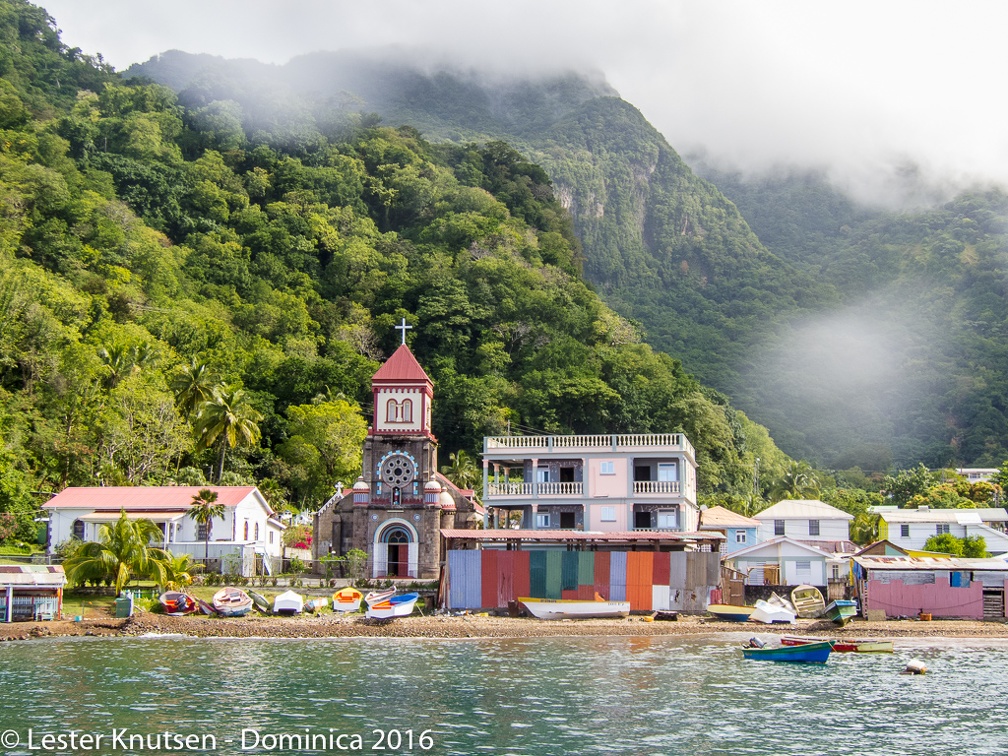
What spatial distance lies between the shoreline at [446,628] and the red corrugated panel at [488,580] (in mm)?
1508

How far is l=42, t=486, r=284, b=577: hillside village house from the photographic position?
58.5 m

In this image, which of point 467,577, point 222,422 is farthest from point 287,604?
point 222,422

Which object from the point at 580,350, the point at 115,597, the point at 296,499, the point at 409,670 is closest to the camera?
the point at 409,670

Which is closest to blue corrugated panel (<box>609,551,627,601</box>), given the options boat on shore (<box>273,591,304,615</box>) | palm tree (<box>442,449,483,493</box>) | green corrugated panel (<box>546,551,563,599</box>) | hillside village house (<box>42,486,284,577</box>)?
Result: green corrugated panel (<box>546,551,563,599</box>)

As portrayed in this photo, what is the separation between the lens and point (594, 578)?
52656 mm

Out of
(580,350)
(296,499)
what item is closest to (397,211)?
(580,350)

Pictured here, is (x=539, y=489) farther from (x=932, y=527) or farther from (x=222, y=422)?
(x=932, y=527)

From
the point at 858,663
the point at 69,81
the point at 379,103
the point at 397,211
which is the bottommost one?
the point at 858,663

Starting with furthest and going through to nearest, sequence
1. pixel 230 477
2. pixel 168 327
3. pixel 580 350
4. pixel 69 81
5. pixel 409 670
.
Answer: pixel 69 81
pixel 580 350
pixel 168 327
pixel 230 477
pixel 409 670

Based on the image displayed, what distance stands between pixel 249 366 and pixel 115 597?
118 feet

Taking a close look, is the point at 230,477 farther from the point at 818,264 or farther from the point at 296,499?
the point at 818,264

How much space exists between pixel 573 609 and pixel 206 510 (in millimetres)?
19393

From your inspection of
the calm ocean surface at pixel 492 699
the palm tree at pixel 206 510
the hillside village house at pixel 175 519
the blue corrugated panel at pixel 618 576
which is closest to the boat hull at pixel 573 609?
the blue corrugated panel at pixel 618 576

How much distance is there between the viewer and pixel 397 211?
124 metres
